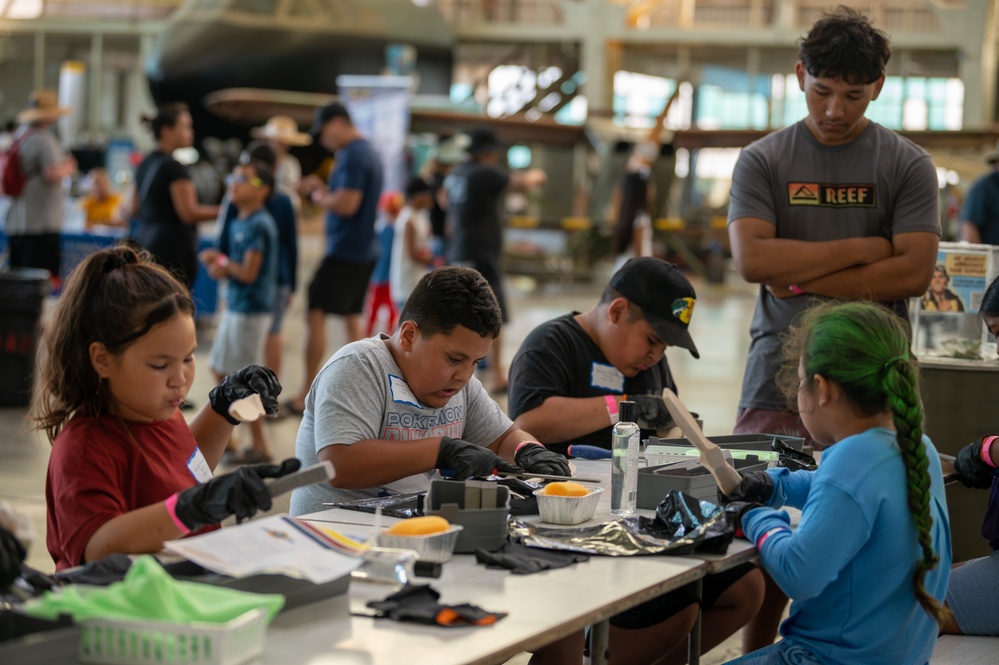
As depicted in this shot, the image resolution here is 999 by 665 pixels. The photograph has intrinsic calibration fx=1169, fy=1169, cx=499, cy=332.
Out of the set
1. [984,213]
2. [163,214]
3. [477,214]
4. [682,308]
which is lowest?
[682,308]

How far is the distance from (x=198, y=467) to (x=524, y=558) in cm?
68

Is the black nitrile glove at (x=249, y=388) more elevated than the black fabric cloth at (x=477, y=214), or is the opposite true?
the black fabric cloth at (x=477, y=214)

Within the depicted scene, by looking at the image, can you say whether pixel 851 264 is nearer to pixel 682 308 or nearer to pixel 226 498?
pixel 682 308

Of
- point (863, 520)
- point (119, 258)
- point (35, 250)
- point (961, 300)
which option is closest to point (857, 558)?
point (863, 520)

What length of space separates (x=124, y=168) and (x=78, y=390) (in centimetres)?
1895

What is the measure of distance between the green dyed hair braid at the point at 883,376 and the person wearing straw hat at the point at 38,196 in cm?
744

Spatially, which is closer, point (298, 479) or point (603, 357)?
point (298, 479)

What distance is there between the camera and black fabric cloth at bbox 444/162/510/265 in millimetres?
7965

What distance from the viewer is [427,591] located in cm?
170

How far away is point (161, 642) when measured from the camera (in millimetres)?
1354

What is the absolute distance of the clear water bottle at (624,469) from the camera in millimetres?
2302

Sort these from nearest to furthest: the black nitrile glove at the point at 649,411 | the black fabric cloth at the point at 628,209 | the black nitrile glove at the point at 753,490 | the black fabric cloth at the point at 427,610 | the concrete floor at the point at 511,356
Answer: the black fabric cloth at the point at 427,610 < the black nitrile glove at the point at 753,490 < the black nitrile glove at the point at 649,411 < the concrete floor at the point at 511,356 < the black fabric cloth at the point at 628,209

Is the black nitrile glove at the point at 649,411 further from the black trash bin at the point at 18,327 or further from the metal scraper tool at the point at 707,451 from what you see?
the black trash bin at the point at 18,327

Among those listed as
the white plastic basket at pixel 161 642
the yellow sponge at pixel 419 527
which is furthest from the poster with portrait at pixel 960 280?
the white plastic basket at pixel 161 642
